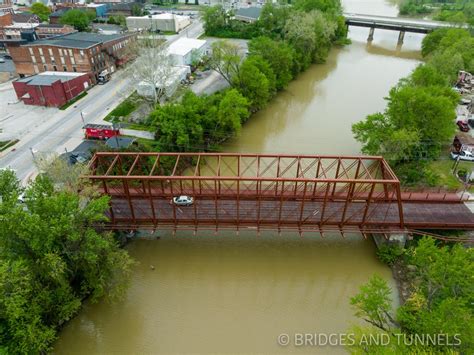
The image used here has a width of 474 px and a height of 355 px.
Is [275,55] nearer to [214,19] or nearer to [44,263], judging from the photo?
[214,19]

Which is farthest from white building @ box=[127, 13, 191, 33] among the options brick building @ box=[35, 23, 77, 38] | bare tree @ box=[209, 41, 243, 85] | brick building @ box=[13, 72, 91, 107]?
bare tree @ box=[209, 41, 243, 85]

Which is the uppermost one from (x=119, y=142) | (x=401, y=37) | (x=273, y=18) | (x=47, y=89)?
(x=273, y=18)

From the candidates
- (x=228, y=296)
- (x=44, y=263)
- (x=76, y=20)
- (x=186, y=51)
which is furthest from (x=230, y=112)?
(x=76, y=20)

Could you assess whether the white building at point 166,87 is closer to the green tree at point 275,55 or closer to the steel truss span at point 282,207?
the green tree at point 275,55

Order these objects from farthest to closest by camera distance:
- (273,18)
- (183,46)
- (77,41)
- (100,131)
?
1. (273,18)
2. (183,46)
3. (77,41)
4. (100,131)

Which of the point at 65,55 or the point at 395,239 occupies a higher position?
the point at 65,55

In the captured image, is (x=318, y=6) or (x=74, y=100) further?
(x=318, y=6)

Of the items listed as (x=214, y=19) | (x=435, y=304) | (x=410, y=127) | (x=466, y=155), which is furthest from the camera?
(x=214, y=19)

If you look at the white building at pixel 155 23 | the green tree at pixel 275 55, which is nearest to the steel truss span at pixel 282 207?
the green tree at pixel 275 55
